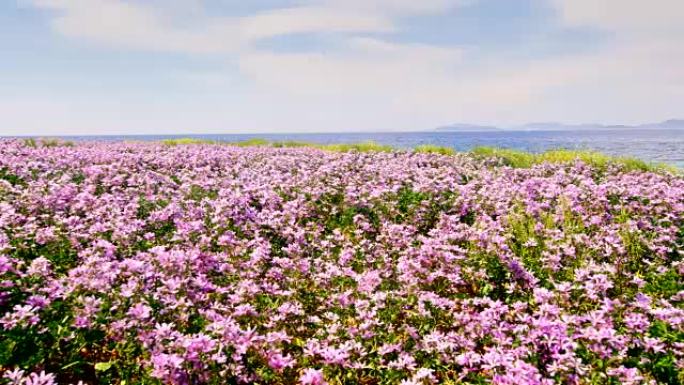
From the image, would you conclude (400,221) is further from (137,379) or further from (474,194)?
(137,379)

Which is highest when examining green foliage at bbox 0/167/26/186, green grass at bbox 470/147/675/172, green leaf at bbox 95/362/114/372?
green foliage at bbox 0/167/26/186

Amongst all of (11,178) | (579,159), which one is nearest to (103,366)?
(11,178)

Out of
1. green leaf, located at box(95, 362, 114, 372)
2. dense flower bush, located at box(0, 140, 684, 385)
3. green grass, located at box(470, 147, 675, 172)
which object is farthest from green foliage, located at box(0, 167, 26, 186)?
green grass, located at box(470, 147, 675, 172)

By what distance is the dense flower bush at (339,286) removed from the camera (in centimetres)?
415

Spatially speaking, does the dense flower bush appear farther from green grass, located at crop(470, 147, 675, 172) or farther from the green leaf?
green grass, located at crop(470, 147, 675, 172)

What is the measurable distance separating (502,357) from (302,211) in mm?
5333

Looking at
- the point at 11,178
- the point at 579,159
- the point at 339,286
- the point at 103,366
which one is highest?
the point at 11,178

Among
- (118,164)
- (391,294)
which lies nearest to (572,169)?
(391,294)

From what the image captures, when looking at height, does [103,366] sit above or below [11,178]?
below

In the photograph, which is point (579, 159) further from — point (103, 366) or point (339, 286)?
point (103, 366)

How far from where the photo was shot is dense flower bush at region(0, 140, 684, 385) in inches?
163

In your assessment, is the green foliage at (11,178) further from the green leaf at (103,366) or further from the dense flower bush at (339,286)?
the green leaf at (103,366)

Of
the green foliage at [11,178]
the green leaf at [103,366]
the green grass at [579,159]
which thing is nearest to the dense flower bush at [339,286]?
the green leaf at [103,366]

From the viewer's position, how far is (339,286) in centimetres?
614
